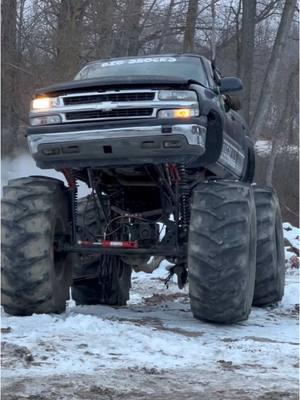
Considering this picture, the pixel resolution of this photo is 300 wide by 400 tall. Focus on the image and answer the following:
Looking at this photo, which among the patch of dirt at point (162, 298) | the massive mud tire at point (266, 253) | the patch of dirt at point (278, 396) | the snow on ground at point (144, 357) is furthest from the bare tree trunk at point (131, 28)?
the patch of dirt at point (278, 396)

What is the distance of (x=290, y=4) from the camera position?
23.4 metres

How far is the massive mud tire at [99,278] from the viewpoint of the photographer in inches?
343

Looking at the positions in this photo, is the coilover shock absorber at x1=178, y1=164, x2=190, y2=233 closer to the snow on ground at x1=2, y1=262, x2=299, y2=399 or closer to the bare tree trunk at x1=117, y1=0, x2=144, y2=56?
the snow on ground at x1=2, y1=262, x2=299, y2=399

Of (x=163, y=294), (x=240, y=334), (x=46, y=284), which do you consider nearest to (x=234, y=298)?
(x=240, y=334)

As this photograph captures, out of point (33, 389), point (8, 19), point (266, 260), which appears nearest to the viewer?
point (33, 389)

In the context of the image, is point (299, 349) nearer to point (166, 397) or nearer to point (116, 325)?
point (116, 325)

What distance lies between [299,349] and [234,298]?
914 millimetres

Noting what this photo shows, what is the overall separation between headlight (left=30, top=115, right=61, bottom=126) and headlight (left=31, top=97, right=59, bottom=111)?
0.09 meters

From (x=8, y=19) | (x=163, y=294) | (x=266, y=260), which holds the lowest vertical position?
(x=163, y=294)

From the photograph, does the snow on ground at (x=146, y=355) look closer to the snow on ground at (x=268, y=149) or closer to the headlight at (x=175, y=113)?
the headlight at (x=175, y=113)

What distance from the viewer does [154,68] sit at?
8.59m

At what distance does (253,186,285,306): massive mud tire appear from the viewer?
8781mm

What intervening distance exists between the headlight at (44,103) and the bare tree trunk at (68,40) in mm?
13787

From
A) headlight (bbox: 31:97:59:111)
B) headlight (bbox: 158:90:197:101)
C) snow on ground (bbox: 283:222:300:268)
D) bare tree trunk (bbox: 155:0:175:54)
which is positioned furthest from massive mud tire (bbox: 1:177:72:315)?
bare tree trunk (bbox: 155:0:175:54)
